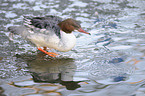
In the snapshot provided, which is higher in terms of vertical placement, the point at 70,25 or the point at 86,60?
the point at 70,25

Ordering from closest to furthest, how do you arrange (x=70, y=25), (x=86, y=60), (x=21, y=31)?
(x=86, y=60), (x=70, y=25), (x=21, y=31)

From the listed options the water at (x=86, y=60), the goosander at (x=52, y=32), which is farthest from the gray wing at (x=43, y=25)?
the water at (x=86, y=60)

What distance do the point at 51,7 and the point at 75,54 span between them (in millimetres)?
3150

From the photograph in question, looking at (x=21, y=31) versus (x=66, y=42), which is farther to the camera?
(x=21, y=31)

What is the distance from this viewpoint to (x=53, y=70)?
423cm

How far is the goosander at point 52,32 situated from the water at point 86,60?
28cm

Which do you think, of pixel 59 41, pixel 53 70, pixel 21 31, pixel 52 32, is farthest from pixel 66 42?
pixel 21 31

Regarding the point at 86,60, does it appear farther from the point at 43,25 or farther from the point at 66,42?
the point at 43,25

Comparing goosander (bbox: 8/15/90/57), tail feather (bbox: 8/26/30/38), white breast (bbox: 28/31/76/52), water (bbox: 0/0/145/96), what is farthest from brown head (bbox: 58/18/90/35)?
tail feather (bbox: 8/26/30/38)

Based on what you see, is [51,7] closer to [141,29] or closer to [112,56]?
[141,29]

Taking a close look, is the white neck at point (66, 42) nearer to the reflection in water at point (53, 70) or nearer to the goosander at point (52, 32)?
the goosander at point (52, 32)

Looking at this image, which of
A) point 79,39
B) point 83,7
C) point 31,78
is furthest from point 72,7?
point 31,78

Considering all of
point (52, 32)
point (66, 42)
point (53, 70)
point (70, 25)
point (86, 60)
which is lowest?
point (53, 70)

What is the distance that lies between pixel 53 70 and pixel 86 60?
0.72m
